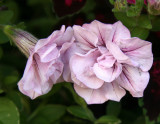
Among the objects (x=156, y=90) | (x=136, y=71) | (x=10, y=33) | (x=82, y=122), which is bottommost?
(x=82, y=122)

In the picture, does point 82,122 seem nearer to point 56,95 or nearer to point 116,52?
point 56,95

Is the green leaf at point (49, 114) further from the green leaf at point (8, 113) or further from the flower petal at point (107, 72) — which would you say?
the flower petal at point (107, 72)

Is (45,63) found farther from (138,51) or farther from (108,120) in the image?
(108,120)

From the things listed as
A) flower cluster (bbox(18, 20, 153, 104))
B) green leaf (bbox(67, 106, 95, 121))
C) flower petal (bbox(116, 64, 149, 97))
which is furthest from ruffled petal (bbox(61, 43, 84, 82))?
green leaf (bbox(67, 106, 95, 121))

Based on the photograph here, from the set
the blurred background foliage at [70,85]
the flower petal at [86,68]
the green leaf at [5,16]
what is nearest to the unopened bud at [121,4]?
the blurred background foliage at [70,85]

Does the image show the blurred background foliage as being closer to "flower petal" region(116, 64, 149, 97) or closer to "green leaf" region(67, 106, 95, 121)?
"green leaf" region(67, 106, 95, 121)

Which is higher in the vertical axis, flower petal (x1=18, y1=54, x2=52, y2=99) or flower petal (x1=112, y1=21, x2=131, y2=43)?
flower petal (x1=112, y1=21, x2=131, y2=43)

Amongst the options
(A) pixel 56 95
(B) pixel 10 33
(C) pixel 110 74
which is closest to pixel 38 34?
(A) pixel 56 95

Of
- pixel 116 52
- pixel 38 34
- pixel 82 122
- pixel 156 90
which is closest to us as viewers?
pixel 116 52
